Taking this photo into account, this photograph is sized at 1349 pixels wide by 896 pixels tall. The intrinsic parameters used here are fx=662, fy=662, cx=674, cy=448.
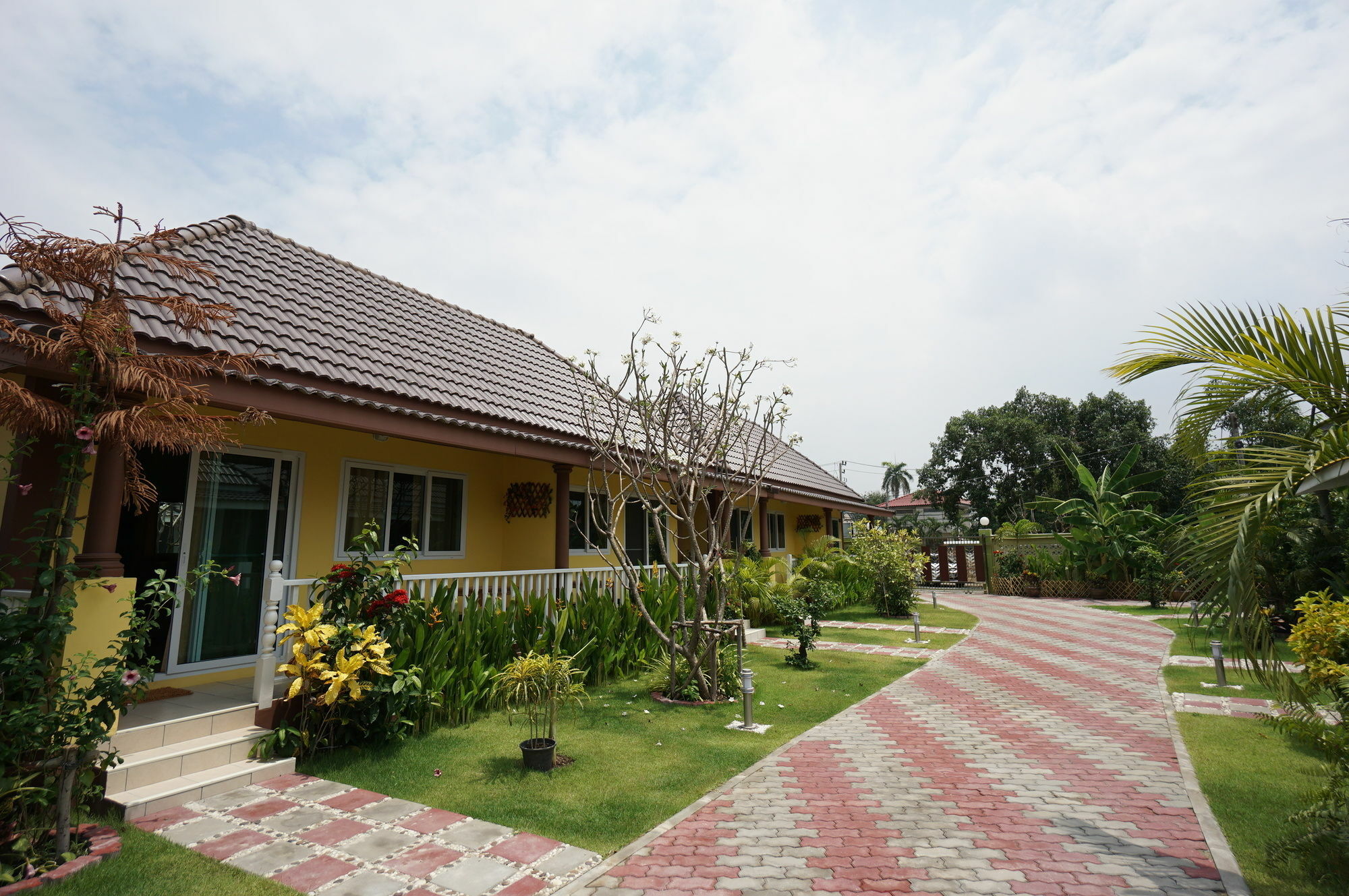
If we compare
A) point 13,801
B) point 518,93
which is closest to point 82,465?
point 13,801

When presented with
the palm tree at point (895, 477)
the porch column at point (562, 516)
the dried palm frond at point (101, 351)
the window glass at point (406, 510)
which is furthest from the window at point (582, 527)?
the palm tree at point (895, 477)

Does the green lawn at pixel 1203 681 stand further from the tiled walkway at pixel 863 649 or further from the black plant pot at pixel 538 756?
the black plant pot at pixel 538 756

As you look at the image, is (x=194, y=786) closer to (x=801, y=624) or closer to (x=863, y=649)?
(x=801, y=624)

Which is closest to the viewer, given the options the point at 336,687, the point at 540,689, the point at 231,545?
the point at 336,687

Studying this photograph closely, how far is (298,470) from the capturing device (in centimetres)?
757

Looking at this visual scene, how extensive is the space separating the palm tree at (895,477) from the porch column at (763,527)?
51.7m

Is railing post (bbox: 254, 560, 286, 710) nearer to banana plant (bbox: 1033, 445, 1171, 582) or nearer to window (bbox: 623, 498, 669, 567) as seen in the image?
window (bbox: 623, 498, 669, 567)

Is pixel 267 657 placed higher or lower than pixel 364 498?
lower

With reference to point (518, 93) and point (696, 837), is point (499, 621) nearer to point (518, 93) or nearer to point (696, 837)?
point (696, 837)

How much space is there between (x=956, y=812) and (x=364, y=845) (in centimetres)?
389

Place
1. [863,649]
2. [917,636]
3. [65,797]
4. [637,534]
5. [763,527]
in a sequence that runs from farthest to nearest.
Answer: [763,527]
[637,534]
[917,636]
[863,649]
[65,797]

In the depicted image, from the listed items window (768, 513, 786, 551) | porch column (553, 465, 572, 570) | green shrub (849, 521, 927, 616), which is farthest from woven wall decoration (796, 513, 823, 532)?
porch column (553, 465, 572, 570)

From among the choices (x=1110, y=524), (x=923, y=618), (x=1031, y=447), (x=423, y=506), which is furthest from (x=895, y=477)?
(x=423, y=506)

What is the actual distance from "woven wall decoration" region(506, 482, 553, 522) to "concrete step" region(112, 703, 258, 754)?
490 cm
